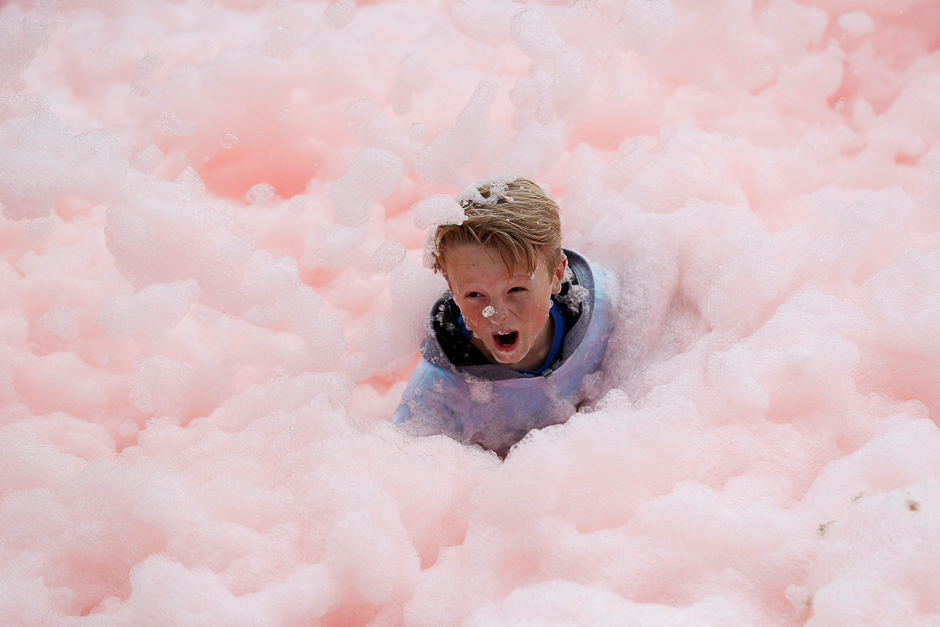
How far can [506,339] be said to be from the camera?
117cm

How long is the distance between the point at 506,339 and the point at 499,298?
0.08 meters

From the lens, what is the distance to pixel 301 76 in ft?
5.52

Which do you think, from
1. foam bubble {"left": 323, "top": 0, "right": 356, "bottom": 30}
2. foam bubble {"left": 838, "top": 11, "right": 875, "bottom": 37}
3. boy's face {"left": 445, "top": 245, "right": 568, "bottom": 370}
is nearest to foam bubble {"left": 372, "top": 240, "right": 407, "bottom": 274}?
boy's face {"left": 445, "top": 245, "right": 568, "bottom": 370}

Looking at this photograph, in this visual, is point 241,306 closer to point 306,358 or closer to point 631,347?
point 306,358

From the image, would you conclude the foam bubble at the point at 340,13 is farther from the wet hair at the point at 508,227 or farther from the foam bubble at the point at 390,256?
the wet hair at the point at 508,227

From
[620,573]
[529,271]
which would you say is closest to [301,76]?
[529,271]

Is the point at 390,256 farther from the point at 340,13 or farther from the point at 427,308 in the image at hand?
the point at 340,13

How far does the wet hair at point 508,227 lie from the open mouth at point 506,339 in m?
0.11

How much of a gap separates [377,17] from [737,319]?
1168 mm

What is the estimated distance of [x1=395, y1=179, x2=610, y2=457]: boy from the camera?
110 cm

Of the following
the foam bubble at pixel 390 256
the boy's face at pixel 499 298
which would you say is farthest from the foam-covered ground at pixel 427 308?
the boy's face at pixel 499 298

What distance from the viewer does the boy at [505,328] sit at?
3.62 feet

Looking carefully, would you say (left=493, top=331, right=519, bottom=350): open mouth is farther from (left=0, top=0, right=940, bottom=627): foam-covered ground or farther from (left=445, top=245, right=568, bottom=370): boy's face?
(left=0, top=0, right=940, bottom=627): foam-covered ground

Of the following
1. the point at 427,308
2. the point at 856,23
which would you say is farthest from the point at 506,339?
the point at 856,23
